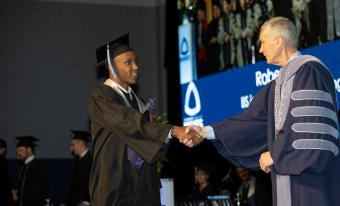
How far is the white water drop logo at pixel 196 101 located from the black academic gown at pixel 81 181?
153cm

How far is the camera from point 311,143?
406cm

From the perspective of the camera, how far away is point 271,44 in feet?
14.3

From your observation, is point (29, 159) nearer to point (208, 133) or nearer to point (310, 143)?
point (208, 133)

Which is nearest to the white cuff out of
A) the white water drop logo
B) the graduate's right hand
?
the graduate's right hand

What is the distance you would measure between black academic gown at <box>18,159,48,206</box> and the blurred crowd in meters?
2.46

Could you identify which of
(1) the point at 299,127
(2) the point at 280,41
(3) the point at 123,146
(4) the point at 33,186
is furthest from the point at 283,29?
(4) the point at 33,186

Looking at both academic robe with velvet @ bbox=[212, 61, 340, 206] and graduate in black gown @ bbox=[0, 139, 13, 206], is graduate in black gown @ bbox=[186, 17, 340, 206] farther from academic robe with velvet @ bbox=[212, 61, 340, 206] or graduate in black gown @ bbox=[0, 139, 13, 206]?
graduate in black gown @ bbox=[0, 139, 13, 206]

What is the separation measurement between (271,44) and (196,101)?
5.32m

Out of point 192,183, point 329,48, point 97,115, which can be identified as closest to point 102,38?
point 192,183

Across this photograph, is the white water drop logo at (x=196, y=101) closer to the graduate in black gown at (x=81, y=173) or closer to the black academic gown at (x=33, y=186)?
the graduate in black gown at (x=81, y=173)

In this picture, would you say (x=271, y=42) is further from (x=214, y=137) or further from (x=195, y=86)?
(x=195, y=86)

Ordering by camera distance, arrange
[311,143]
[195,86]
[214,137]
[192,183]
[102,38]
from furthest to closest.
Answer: [102,38], [192,183], [195,86], [214,137], [311,143]

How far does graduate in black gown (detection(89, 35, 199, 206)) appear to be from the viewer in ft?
15.1

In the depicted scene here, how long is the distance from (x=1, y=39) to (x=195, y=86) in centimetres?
393
